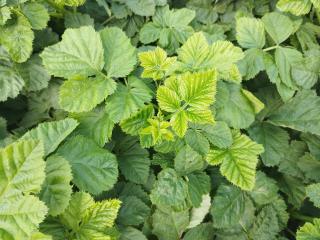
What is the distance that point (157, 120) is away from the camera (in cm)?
144

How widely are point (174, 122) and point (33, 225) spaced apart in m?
0.56

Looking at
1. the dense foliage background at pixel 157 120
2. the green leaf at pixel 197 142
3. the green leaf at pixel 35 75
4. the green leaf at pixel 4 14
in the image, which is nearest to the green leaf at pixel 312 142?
the dense foliage background at pixel 157 120

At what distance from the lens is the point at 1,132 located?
1783 millimetres

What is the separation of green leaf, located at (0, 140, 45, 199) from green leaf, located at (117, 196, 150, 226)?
58 centimetres

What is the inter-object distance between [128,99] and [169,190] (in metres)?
0.42

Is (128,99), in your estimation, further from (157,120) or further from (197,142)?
(197,142)

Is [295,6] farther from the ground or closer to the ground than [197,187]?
farther from the ground

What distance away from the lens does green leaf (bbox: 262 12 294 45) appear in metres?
1.86

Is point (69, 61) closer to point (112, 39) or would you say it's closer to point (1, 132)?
→ point (112, 39)

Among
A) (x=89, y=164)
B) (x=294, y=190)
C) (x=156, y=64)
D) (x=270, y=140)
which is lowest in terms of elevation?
(x=294, y=190)

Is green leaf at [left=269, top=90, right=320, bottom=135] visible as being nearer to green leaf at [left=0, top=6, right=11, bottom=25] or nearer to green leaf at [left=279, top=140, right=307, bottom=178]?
green leaf at [left=279, top=140, right=307, bottom=178]

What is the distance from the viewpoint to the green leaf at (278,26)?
1.86 m

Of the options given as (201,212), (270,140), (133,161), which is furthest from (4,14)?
(270,140)

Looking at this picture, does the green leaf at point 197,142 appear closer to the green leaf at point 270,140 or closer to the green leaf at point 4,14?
the green leaf at point 270,140
